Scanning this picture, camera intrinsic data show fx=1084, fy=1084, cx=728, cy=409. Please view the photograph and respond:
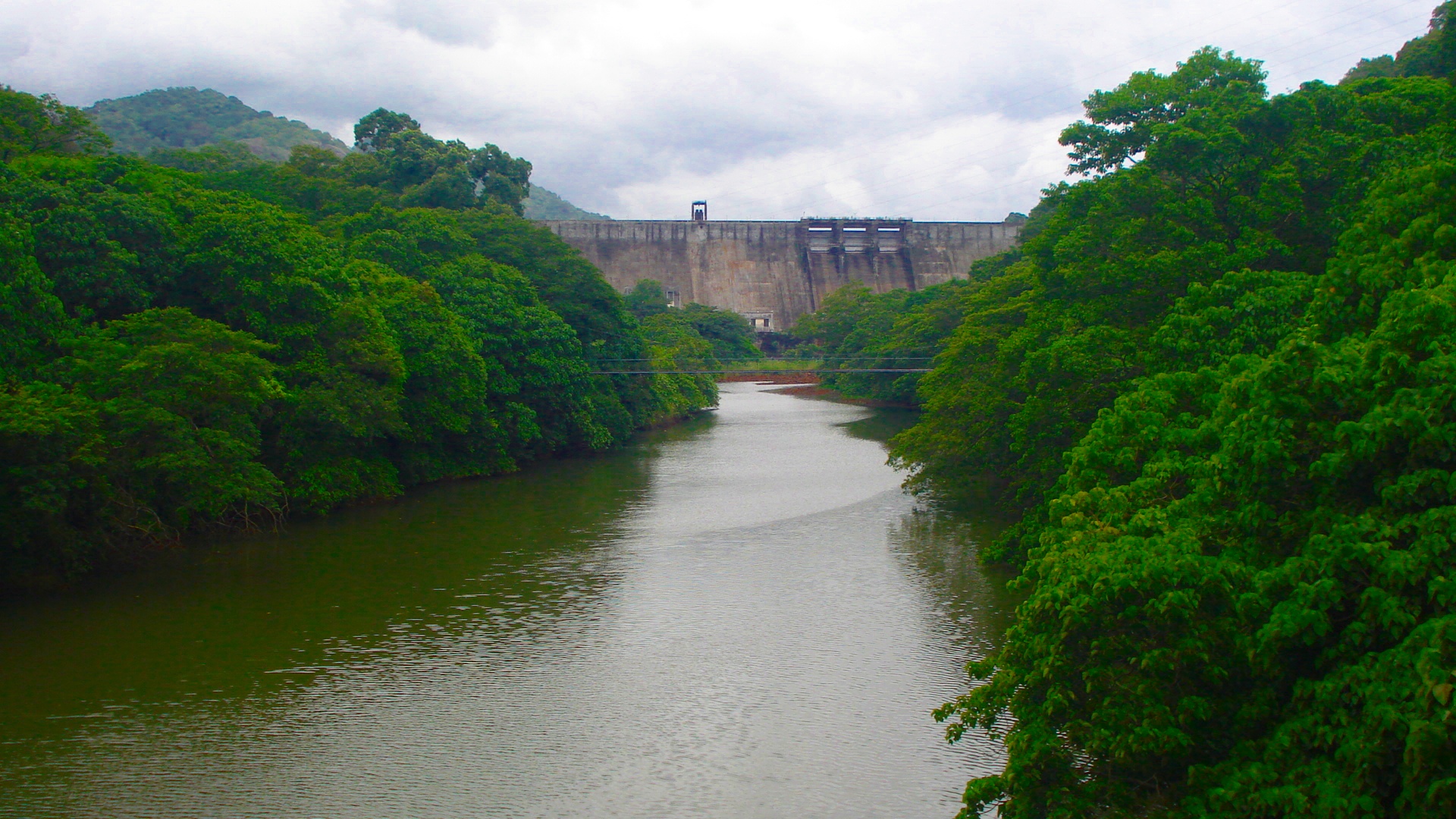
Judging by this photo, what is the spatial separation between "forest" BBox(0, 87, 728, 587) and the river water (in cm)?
117

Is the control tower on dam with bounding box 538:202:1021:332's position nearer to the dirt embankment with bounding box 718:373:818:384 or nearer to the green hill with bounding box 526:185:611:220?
the dirt embankment with bounding box 718:373:818:384

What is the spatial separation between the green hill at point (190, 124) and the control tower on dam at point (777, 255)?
32821 millimetres

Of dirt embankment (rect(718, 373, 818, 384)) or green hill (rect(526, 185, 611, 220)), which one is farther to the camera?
green hill (rect(526, 185, 611, 220))

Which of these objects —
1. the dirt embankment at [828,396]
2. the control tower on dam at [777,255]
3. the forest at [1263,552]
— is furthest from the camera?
the control tower on dam at [777,255]

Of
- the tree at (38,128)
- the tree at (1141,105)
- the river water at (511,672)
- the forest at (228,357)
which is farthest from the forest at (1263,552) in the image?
the tree at (38,128)

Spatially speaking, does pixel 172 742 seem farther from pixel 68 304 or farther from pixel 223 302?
pixel 223 302

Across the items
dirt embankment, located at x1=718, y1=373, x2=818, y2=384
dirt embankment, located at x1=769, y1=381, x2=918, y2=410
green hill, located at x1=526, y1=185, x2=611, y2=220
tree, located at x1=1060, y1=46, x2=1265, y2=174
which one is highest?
green hill, located at x1=526, y1=185, x2=611, y2=220

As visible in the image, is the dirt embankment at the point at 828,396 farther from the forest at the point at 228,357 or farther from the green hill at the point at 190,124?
the green hill at the point at 190,124

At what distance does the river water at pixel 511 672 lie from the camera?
9680 millimetres

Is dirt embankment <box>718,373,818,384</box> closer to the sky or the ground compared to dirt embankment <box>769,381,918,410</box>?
closer to the sky

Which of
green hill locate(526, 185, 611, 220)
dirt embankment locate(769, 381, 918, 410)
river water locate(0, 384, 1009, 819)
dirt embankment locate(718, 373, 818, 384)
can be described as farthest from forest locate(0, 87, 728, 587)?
green hill locate(526, 185, 611, 220)

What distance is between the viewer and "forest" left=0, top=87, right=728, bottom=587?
52.7ft

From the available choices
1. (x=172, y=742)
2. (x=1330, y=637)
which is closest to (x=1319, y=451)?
Result: (x=1330, y=637)

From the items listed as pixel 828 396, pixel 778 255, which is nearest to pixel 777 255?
pixel 778 255
